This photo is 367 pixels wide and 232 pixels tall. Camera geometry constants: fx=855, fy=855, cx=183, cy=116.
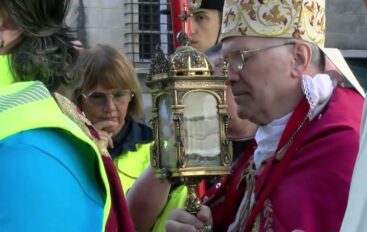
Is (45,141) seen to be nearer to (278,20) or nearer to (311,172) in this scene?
(311,172)

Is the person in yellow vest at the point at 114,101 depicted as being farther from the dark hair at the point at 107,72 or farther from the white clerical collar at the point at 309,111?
the white clerical collar at the point at 309,111

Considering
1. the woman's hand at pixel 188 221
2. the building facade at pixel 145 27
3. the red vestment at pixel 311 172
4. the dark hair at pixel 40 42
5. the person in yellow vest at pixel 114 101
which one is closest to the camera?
the dark hair at pixel 40 42

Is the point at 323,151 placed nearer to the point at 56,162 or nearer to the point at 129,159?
the point at 56,162

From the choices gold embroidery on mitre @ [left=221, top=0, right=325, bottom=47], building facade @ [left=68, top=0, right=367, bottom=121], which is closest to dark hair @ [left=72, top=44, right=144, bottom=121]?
gold embroidery on mitre @ [left=221, top=0, right=325, bottom=47]

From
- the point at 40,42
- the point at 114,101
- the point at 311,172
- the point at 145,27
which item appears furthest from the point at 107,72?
the point at 145,27

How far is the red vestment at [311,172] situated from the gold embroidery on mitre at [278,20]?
0.24 metres

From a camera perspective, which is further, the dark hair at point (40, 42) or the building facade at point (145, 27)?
the building facade at point (145, 27)

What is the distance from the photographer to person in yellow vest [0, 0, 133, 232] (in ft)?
4.22

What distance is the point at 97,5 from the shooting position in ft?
39.3

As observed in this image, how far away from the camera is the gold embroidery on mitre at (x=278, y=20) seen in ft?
8.27

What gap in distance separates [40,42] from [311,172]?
914 millimetres

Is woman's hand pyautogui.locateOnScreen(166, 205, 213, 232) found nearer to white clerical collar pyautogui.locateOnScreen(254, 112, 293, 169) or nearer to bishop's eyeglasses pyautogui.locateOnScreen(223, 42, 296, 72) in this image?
white clerical collar pyautogui.locateOnScreen(254, 112, 293, 169)

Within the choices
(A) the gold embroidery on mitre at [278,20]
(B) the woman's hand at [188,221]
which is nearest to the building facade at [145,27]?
(A) the gold embroidery on mitre at [278,20]

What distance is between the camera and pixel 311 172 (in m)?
2.23
